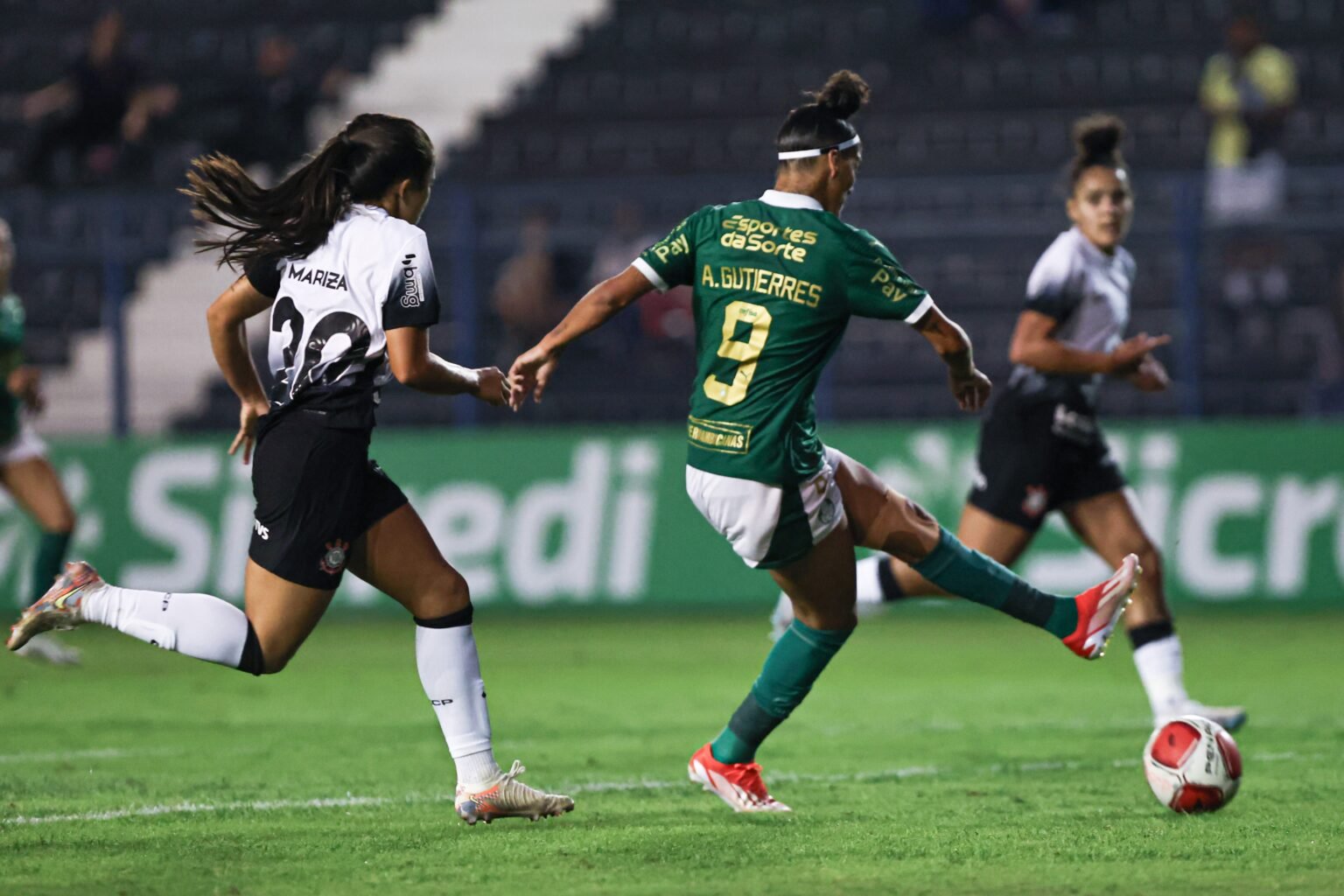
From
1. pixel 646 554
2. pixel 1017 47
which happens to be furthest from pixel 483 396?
pixel 1017 47

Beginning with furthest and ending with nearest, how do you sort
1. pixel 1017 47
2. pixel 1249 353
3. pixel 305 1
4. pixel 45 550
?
pixel 305 1
pixel 1017 47
pixel 1249 353
pixel 45 550

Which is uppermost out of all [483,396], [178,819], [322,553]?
[483,396]

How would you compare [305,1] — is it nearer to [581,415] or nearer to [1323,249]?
[581,415]

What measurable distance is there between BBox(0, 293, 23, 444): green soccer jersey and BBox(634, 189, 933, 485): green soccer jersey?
19.4 feet

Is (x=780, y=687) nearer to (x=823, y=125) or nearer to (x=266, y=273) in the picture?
(x=823, y=125)

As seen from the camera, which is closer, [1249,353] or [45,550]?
[45,550]

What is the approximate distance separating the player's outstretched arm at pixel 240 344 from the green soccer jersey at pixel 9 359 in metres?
4.86

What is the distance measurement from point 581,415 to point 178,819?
9979 mm

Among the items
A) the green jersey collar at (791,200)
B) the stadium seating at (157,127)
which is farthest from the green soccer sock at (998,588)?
the stadium seating at (157,127)

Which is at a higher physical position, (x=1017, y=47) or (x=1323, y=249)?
(x=1017, y=47)

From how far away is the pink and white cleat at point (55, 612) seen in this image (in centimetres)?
604

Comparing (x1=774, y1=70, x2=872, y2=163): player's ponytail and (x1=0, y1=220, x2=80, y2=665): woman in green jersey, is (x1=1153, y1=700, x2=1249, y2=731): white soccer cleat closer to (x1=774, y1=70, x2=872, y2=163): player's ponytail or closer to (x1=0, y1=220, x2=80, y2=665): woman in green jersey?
(x1=774, y1=70, x2=872, y2=163): player's ponytail

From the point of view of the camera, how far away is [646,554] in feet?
46.5

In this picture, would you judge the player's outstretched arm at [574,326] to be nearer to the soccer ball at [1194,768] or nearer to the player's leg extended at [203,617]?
the player's leg extended at [203,617]
